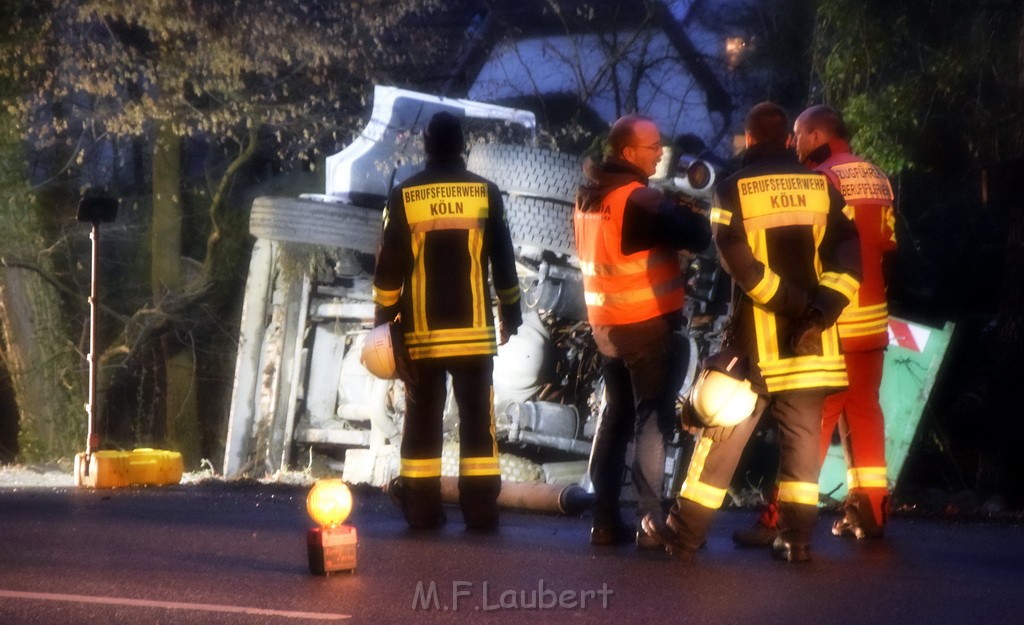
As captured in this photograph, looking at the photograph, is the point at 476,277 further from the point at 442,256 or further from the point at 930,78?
the point at 930,78

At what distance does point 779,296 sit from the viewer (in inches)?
210

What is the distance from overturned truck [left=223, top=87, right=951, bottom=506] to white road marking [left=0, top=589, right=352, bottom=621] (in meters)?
4.64

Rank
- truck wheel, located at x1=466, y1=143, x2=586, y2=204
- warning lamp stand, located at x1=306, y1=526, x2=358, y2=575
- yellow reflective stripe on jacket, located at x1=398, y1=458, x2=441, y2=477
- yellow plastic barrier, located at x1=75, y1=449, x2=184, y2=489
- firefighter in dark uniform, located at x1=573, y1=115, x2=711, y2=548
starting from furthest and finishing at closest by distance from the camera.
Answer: truck wheel, located at x1=466, y1=143, x2=586, y2=204
yellow plastic barrier, located at x1=75, y1=449, x2=184, y2=489
yellow reflective stripe on jacket, located at x1=398, y1=458, x2=441, y2=477
firefighter in dark uniform, located at x1=573, y1=115, x2=711, y2=548
warning lamp stand, located at x1=306, y1=526, x2=358, y2=575

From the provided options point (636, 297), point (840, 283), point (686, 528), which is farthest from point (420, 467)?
point (840, 283)

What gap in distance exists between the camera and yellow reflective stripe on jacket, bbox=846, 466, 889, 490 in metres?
6.18

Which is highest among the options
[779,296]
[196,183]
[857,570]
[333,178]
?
[196,183]

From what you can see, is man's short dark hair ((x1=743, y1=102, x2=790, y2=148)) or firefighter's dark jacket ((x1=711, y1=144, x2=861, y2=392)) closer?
firefighter's dark jacket ((x1=711, y1=144, x2=861, y2=392))

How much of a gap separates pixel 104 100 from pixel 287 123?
1845 mm

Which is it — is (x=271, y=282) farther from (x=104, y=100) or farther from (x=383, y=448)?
(x=104, y=100)

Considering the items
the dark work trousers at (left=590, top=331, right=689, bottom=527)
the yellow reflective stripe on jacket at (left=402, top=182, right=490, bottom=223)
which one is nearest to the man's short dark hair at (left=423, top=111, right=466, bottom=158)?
the yellow reflective stripe on jacket at (left=402, top=182, right=490, bottom=223)

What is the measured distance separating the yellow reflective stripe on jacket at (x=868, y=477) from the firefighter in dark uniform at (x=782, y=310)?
73 cm

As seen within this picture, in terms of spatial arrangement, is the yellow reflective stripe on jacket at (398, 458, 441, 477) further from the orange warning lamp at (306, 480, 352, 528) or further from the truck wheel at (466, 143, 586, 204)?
the truck wheel at (466, 143, 586, 204)

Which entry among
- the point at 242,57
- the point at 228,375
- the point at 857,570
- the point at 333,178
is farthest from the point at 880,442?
the point at 228,375

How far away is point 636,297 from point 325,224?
4.61m
